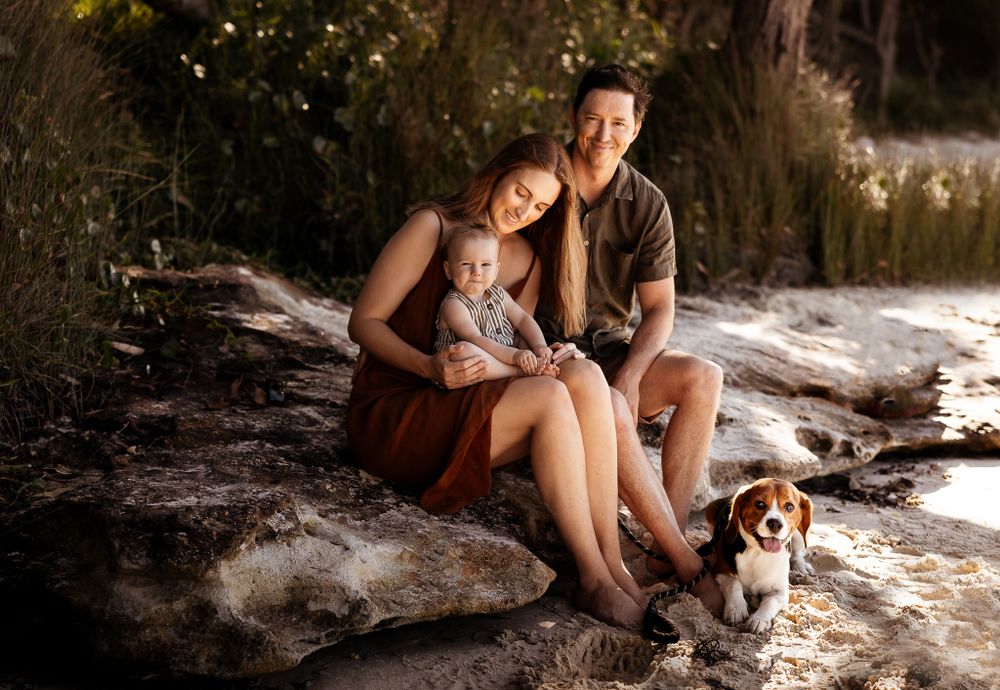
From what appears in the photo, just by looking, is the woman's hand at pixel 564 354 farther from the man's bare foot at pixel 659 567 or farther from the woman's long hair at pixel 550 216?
the man's bare foot at pixel 659 567

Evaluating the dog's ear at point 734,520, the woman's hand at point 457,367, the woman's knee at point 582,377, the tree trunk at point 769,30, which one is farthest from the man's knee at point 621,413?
the tree trunk at point 769,30

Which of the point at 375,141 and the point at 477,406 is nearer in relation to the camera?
the point at 477,406

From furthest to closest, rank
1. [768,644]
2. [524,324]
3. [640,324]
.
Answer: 1. [640,324]
2. [524,324]
3. [768,644]

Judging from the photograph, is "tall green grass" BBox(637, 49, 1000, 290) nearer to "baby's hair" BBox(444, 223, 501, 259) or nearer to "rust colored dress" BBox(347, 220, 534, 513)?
"baby's hair" BBox(444, 223, 501, 259)

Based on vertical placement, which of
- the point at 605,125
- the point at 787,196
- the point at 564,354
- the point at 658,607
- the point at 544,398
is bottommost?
the point at 658,607

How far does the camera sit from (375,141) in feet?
22.5

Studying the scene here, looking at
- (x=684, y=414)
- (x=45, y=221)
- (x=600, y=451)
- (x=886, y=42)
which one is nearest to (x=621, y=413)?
(x=600, y=451)

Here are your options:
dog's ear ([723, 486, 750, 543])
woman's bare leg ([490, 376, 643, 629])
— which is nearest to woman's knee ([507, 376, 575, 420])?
woman's bare leg ([490, 376, 643, 629])

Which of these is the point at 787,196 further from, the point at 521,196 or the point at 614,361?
the point at 521,196

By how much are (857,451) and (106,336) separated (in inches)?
134

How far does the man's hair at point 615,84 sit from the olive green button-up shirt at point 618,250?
0.24 meters

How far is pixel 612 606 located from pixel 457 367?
2.99 ft

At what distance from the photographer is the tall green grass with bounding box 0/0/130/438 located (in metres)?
4.07

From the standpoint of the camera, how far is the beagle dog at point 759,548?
3467 mm
